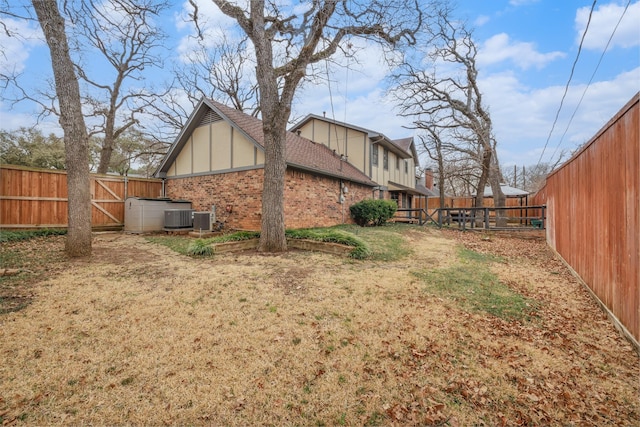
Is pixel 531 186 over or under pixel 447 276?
over

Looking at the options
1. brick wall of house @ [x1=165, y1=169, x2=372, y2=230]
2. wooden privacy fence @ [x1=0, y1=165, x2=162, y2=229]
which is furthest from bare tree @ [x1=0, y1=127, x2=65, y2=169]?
brick wall of house @ [x1=165, y1=169, x2=372, y2=230]

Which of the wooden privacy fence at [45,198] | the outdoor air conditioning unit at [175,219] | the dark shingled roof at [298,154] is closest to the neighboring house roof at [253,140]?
the dark shingled roof at [298,154]

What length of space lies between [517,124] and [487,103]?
6.65ft

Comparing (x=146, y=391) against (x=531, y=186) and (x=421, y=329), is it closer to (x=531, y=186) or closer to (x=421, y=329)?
(x=421, y=329)

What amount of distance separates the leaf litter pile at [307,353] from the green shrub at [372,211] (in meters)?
8.41

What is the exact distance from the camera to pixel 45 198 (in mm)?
9203

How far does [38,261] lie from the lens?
5422 millimetres

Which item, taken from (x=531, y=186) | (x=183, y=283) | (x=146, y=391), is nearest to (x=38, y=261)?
(x=183, y=283)

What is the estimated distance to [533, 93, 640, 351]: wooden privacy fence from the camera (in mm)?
2668

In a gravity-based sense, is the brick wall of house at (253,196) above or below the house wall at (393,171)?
below

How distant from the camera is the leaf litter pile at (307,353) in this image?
1979 mm

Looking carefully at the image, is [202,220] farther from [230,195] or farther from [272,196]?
[272,196]

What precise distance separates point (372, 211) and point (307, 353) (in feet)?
36.0

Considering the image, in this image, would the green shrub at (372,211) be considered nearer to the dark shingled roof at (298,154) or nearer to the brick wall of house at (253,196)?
the brick wall of house at (253,196)
